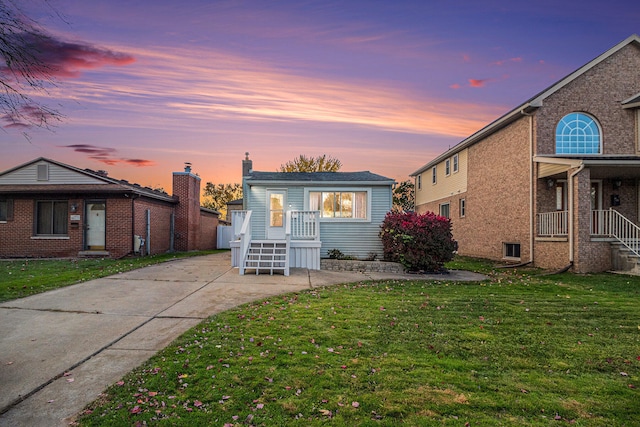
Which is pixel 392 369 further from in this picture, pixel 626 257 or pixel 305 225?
pixel 626 257

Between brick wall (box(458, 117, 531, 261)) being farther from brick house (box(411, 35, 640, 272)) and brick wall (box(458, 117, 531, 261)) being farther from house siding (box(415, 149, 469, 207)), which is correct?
house siding (box(415, 149, 469, 207))

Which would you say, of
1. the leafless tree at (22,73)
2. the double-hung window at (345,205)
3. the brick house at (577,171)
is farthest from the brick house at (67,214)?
the brick house at (577,171)

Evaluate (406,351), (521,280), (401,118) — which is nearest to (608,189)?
(521,280)

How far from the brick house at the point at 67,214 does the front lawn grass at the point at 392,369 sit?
1174 cm

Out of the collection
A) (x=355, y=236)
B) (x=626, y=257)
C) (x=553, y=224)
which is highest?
(x=553, y=224)

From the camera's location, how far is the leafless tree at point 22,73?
4203 millimetres

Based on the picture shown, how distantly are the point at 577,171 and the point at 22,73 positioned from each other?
13770mm

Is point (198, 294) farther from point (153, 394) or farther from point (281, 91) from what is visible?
point (281, 91)

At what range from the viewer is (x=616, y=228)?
1222cm

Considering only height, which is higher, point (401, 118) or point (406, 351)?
point (401, 118)

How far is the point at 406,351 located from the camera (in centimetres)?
429

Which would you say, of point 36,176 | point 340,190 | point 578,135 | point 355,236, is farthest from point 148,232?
point 578,135

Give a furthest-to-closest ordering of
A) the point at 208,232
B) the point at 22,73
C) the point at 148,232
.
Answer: the point at 208,232
the point at 148,232
the point at 22,73

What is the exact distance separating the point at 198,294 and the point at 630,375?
22.8 ft
